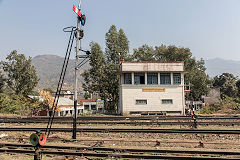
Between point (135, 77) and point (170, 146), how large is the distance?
67.6ft

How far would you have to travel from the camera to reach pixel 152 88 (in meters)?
30.5

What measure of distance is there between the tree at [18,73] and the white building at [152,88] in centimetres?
3009

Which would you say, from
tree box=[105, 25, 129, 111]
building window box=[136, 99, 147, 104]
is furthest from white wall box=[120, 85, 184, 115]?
tree box=[105, 25, 129, 111]

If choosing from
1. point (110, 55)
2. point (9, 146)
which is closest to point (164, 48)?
point (110, 55)

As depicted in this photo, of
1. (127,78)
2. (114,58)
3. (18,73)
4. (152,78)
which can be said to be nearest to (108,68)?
(114,58)

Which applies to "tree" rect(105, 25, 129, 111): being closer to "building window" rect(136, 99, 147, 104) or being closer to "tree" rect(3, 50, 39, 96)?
"building window" rect(136, 99, 147, 104)

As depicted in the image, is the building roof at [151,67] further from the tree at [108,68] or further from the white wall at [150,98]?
the tree at [108,68]

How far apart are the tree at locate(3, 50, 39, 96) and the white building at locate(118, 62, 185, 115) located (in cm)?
3009

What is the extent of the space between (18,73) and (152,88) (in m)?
35.6

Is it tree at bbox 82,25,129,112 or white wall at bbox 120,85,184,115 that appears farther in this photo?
tree at bbox 82,25,129,112

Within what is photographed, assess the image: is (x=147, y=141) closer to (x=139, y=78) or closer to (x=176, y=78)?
(x=139, y=78)

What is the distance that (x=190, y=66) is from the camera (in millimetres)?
52594

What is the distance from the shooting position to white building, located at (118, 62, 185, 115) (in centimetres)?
3011

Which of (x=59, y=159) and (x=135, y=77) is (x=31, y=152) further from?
(x=135, y=77)
